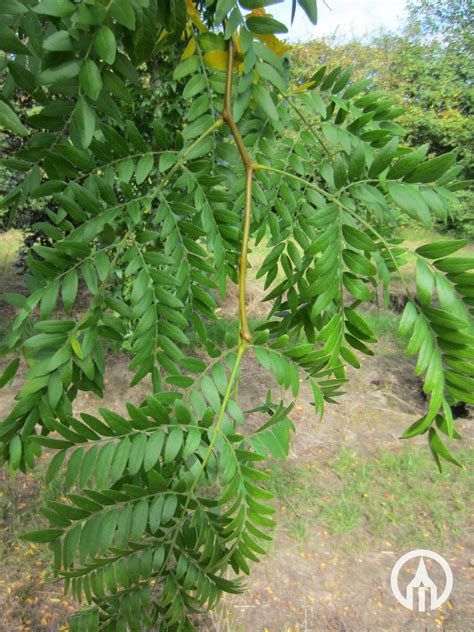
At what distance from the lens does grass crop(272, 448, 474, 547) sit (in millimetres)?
2000

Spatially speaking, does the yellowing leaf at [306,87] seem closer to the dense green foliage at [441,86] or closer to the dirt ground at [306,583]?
the dirt ground at [306,583]

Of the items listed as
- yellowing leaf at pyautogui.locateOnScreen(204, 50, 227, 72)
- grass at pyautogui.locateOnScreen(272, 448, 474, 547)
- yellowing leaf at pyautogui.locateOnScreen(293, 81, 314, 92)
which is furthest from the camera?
grass at pyautogui.locateOnScreen(272, 448, 474, 547)

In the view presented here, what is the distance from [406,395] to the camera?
3.04 meters

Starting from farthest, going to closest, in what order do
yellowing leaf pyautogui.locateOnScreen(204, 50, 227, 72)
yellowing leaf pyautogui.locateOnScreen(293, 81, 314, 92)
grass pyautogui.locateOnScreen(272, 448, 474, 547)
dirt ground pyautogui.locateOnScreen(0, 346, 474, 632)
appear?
1. grass pyautogui.locateOnScreen(272, 448, 474, 547)
2. dirt ground pyautogui.locateOnScreen(0, 346, 474, 632)
3. yellowing leaf pyautogui.locateOnScreen(293, 81, 314, 92)
4. yellowing leaf pyautogui.locateOnScreen(204, 50, 227, 72)

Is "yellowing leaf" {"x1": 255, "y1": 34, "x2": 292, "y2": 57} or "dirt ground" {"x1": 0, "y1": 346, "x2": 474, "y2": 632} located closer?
"yellowing leaf" {"x1": 255, "y1": 34, "x2": 292, "y2": 57}

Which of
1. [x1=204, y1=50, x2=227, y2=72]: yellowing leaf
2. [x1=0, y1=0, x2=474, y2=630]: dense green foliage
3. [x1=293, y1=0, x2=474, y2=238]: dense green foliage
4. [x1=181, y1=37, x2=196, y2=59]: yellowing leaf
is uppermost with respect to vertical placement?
[x1=293, y1=0, x2=474, y2=238]: dense green foliage

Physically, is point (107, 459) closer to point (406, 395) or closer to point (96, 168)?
point (96, 168)

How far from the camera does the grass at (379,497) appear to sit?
6.56 feet

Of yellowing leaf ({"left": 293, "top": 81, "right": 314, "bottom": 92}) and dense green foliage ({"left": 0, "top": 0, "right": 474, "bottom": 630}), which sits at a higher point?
yellowing leaf ({"left": 293, "top": 81, "right": 314, "bottom": 92})

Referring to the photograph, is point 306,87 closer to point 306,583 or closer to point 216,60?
point 216,60

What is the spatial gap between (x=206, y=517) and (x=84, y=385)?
23 centimetres

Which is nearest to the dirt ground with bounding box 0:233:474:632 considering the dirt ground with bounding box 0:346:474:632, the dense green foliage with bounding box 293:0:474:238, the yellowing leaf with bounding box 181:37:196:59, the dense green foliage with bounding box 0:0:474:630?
the dirt ground with bounding box 0:346:474:632

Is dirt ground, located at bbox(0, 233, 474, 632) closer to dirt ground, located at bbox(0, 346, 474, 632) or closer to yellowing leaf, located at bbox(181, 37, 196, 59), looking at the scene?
dirt ground, located at bbox(0, 346, 474, 632)

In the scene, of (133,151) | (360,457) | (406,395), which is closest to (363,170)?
(133,151)
